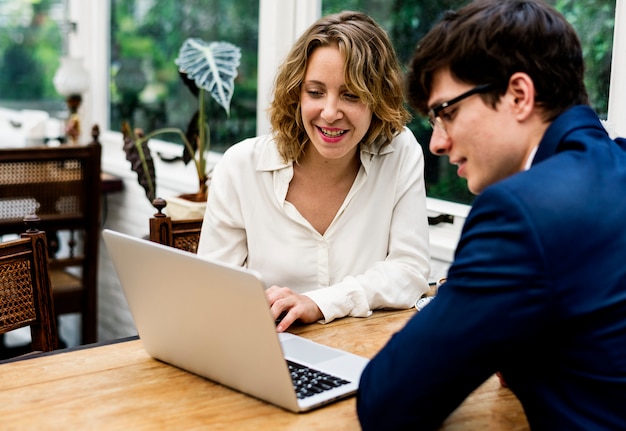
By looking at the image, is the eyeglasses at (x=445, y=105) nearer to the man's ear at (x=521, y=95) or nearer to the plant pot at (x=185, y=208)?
the man's ear at (x=521, y=95)

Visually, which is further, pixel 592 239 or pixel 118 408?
pixel 118 408

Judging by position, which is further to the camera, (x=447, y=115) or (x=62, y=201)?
(x=62, y=201)

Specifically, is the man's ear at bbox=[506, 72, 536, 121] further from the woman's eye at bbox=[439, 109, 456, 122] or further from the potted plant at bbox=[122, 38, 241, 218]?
the potted plant at bbox=[122, 38, 241, 218]

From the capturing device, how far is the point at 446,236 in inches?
102

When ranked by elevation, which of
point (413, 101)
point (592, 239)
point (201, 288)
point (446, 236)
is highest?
point (413, 101)

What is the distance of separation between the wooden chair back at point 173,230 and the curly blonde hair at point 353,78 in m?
0.33

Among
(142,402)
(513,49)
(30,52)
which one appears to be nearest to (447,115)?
(513,49)

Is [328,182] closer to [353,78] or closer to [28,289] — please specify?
[353,78]

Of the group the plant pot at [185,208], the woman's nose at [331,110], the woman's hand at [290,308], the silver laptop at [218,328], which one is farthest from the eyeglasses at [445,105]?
the plant pot at [185,208]

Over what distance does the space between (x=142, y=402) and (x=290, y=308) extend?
1.49 feet

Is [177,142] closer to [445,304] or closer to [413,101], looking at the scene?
→ [413,101]

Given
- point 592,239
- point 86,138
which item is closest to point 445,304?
point 592,239

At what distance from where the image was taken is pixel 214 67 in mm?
2959

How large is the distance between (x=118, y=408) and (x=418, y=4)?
177 centimetres
